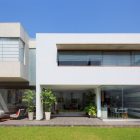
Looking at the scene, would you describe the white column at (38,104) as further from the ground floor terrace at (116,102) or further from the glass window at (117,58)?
the glass window at (117,58)

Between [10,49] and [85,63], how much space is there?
6.38 m

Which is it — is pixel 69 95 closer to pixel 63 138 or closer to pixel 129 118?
pixel 129 118

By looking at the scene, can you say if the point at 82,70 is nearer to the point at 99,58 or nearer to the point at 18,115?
the point at 99,58

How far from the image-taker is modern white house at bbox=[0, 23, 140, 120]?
2570 cm

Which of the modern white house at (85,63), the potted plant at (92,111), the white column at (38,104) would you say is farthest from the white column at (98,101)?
the white column at (38,104)

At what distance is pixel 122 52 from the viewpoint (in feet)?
91.2

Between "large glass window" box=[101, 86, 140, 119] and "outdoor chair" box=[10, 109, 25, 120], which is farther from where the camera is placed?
"outdoor chair" box=[10, 109, 25, 120]

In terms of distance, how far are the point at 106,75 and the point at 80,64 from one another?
2.70m

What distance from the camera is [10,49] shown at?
26.1 meters

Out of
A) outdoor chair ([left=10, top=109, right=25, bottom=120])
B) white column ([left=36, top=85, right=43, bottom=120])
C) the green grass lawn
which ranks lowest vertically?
the green grass lawn

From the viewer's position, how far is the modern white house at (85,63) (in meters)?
25.7

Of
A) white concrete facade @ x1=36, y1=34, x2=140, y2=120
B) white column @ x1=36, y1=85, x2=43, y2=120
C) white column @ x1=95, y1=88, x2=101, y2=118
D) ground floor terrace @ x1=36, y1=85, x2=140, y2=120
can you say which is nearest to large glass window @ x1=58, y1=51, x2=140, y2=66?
white concrete facade @ x1=36, y1=34, x2=140, y2=120

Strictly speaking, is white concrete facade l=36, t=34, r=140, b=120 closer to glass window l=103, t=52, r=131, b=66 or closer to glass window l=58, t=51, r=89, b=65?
glass window l=103, t=52, r=131, b=66

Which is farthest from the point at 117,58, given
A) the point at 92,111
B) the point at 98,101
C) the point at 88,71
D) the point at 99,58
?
the point at 92,111
